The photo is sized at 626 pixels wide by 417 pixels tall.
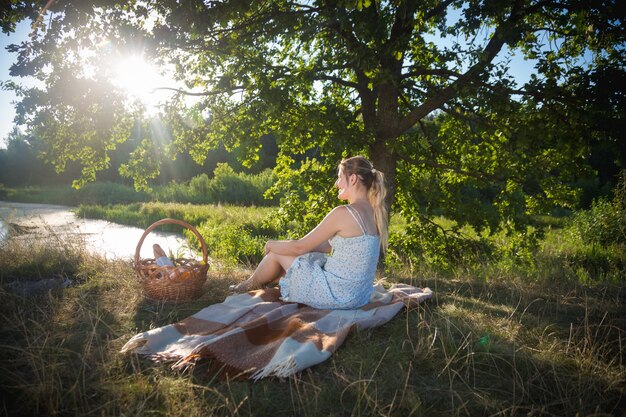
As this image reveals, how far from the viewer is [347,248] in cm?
341

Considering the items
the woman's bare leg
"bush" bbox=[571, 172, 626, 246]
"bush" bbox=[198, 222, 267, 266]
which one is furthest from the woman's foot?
"bush" bbox=[571, 172, 626, 246]

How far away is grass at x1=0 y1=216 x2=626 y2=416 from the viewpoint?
2.03 meters

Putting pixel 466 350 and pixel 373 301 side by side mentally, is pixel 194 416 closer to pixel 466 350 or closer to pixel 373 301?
pixel 466 350

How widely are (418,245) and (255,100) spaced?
3943mm

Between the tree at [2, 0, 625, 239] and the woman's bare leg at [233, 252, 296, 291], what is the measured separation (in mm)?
1622

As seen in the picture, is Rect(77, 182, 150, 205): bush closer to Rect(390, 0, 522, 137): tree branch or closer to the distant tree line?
the distant tree line

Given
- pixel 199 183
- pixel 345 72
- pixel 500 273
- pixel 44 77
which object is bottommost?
pixel 500 273

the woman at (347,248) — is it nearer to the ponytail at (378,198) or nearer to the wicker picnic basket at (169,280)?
the ponytail at (378,198)

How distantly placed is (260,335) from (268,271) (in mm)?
1197

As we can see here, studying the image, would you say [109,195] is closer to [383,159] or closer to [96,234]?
[96,234]

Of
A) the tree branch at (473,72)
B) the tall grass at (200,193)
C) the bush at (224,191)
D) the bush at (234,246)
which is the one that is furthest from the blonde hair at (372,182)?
→ the bush at (224,191)

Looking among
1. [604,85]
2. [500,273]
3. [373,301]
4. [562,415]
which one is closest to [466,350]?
[562,415]

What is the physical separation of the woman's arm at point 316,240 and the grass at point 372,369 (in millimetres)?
927

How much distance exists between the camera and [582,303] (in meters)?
3.70
